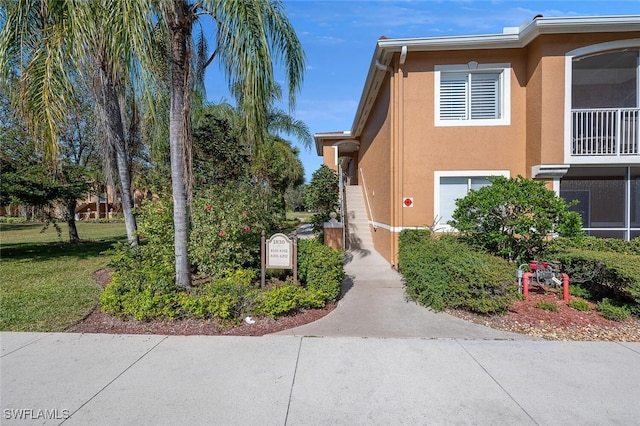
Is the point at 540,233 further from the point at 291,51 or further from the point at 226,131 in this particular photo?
the point at 226,131

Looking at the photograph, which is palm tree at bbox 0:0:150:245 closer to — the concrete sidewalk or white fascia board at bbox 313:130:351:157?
the concrete sidewalk

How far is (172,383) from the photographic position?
319 cm

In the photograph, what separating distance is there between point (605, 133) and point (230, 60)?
9.32 metres

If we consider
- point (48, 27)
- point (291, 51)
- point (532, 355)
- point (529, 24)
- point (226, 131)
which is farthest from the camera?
point (226, 131)

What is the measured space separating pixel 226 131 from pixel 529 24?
873 cm

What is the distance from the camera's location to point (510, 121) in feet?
27.2

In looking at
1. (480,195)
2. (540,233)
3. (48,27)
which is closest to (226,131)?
(48,27)

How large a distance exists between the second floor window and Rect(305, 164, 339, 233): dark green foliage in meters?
4.36

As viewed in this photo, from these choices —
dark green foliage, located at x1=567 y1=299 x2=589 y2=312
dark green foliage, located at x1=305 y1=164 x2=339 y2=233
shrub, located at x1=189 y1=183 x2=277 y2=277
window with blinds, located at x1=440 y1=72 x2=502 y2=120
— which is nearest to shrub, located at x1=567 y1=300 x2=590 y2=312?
dark green foliage, located at x1=567 y1=299 x2=589 y2=312

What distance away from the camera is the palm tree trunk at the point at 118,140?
6.99 metres

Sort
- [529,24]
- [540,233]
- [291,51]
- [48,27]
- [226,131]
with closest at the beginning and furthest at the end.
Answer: [48,27]
[291,51]
[540,233]
[529,24]
[226,131]

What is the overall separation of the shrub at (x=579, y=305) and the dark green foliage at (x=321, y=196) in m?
7.20

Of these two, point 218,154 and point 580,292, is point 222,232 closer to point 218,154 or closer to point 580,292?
point 218,154

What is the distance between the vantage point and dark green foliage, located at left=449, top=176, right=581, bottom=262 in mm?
6082
